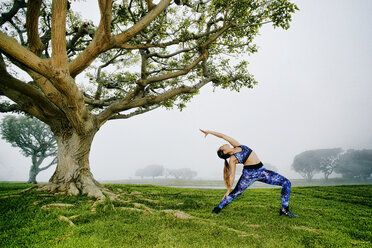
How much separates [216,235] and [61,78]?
639 centimetres

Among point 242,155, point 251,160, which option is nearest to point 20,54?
point 242,155

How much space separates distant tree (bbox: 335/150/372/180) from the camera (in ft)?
198

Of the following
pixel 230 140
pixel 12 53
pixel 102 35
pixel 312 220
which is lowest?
pixel 312 220

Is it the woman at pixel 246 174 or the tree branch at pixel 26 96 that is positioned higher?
the tree branch at pixel 26 96

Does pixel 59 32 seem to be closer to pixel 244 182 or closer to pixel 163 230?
pixel 163 230

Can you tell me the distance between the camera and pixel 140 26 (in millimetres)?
6988

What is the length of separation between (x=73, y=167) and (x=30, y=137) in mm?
27457

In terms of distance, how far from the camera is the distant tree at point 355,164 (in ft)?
198

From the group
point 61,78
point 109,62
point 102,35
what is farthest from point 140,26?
point 109,62

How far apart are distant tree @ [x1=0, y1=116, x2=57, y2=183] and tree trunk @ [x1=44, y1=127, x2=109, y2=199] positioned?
81.8 ft

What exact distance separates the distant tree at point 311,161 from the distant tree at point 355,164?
305 centimetres

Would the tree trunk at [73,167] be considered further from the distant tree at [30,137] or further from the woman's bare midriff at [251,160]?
the distant tree at [30,137]

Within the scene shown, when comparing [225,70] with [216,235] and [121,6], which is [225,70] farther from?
[216,235]

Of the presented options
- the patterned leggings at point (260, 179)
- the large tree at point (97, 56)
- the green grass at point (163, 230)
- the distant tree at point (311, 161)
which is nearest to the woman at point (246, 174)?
the patterned leggings at point (260, 179)
